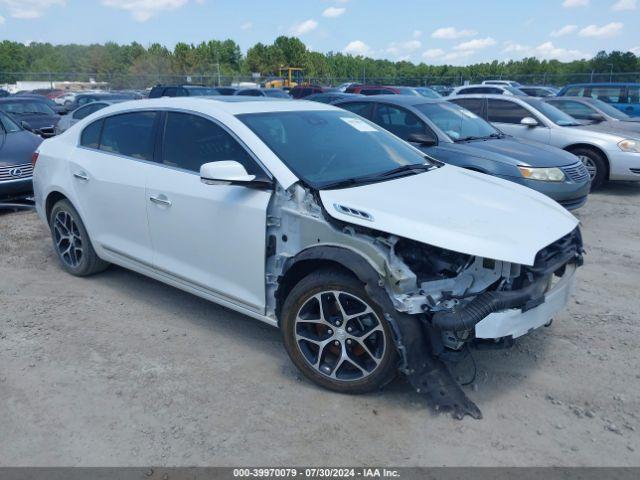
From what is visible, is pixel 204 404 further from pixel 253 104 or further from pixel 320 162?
pixel 253 104

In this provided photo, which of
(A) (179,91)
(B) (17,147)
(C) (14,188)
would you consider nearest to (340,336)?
(C) (14,188)

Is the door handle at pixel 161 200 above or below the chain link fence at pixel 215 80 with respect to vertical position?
below

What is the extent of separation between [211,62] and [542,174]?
81310 millimetres

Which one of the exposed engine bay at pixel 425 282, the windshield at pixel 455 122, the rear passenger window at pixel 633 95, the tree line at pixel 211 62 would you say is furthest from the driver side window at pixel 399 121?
the tree line at pixel 211 62

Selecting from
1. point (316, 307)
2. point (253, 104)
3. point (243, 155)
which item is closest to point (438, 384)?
point (316, 307)

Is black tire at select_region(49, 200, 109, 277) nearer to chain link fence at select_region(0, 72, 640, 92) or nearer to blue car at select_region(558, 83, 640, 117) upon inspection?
blue car at select_region(558, 83, 640, 117)

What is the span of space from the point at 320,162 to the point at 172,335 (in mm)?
1732

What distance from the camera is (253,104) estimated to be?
425 centimetres

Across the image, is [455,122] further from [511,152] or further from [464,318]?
[464,318]

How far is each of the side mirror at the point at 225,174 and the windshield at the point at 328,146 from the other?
31 centimetres

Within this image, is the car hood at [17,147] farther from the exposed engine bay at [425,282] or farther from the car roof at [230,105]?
the exposed engine bay at [425,282]

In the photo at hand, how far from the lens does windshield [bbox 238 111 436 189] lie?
3.67 metres

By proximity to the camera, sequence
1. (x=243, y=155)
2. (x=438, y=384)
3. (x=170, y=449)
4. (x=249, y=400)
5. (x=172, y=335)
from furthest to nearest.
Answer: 1. (x=172, y=335)
2. (x=243, y=155)
3. (x=249, y=400)
4. (x=438, y=384)
5. (x=170, y=449)

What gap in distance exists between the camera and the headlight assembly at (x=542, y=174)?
6.74 meters
